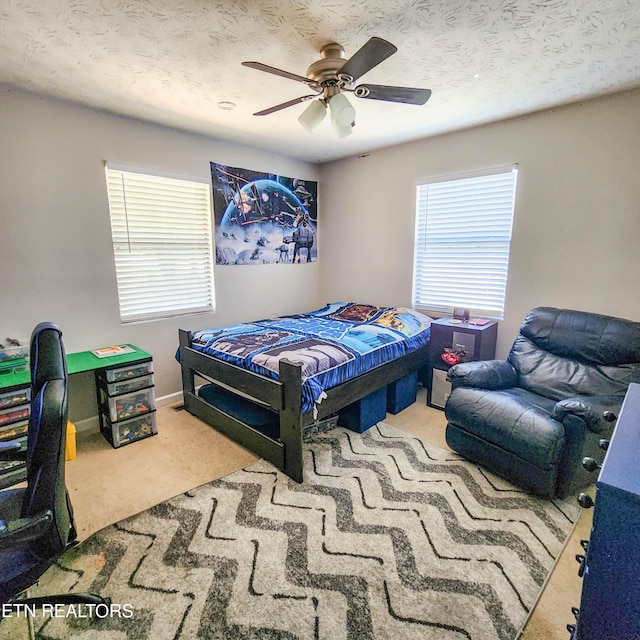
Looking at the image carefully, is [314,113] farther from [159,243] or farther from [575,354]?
[575,354]

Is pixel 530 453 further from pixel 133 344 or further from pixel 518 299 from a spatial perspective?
pixel 133 344

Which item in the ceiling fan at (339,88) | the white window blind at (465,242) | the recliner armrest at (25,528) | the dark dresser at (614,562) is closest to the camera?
the dark dresser at (614,562)

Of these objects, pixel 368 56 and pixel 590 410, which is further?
pixel 590 410

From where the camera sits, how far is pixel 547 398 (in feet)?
8.13

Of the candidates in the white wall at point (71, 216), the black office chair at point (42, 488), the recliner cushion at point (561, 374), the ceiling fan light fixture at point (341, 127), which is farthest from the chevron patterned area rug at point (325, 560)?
the ceiling fan light fixture at point (341, 127)

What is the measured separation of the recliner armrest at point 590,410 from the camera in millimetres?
1882

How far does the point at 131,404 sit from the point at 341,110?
2522mm

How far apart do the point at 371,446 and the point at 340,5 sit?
8.59ft

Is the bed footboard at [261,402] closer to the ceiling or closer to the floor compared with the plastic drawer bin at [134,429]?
closer to the ceiling

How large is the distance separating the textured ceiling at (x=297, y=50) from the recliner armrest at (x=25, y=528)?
203 cm

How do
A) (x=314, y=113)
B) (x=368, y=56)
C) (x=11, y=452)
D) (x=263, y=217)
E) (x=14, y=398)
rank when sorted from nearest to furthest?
(x=11, y=452) → (x=368, y=56) → (x=314, y=113) → (x=14, y=398) → (x=263, y=217)

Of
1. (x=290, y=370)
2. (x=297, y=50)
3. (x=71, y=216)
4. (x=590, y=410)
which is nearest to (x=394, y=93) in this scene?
(x=297, y=50)

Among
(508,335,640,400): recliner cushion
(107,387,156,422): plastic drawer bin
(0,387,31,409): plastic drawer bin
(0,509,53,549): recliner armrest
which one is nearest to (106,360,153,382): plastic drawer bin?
(107,387,156,422): plastic drawer bin

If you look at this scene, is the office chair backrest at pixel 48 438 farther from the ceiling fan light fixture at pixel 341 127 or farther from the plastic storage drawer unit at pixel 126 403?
the ceiling fan light fixture at pixel 341 127
